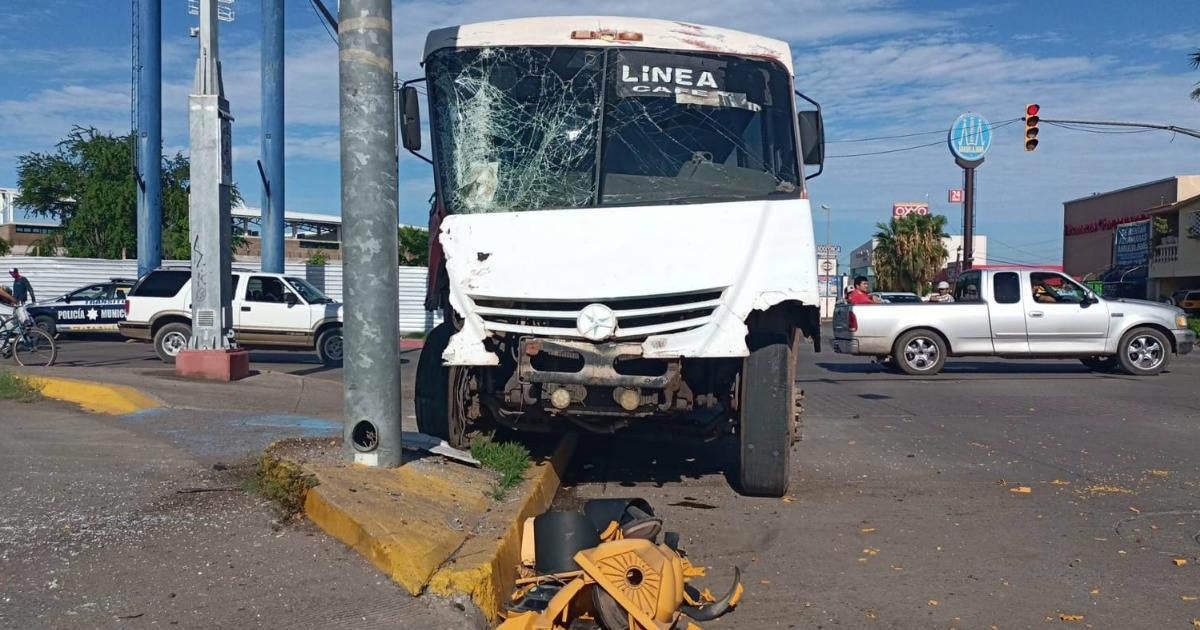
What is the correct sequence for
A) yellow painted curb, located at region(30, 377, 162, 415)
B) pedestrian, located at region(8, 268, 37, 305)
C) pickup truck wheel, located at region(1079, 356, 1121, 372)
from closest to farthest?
1. yellow painted curb, located at region(30, 377, 162, 415)
2. pickup truck wheel, located at region(1079, 356, 1121, 372)
3. pedestrian, located at region(8, 268, 37, 305)

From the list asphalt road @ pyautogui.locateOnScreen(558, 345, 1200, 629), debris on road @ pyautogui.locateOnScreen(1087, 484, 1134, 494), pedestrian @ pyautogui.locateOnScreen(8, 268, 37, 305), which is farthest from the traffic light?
pedestrian @ pyautogui.locateOnScreen(8, 268, 37, 305)

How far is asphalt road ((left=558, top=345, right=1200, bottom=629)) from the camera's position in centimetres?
465

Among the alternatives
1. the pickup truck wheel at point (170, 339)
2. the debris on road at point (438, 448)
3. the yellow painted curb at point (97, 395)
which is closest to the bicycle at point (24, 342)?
the pickup truck wheel at point (170, 339)

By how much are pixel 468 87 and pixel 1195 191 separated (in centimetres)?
5571

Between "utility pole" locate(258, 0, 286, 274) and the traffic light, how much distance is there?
19.0 meters

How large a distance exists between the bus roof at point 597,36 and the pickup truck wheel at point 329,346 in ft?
41.9

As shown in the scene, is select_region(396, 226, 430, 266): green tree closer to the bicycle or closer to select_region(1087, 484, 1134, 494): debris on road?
the bicycle

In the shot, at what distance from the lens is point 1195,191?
52.2 m

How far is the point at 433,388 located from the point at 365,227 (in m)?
1.90

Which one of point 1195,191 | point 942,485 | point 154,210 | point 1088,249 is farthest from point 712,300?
point 1088,249

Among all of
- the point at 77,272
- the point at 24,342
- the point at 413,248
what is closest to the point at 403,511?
the point at 24,342

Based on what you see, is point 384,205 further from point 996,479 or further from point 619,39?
point 996,479

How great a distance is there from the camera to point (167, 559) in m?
4.30

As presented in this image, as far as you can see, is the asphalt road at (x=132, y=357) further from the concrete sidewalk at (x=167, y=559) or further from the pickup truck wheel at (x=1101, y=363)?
the pickup truck wheel at (x=1101, y=363)
